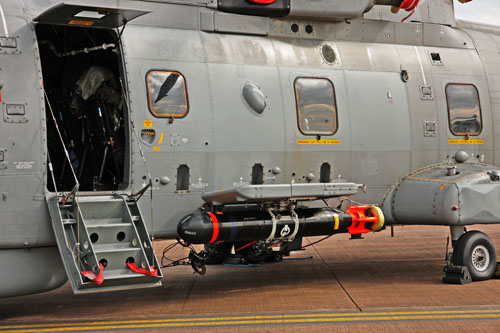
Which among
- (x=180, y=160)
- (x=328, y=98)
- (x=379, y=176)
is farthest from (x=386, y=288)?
(x=180, y=160)

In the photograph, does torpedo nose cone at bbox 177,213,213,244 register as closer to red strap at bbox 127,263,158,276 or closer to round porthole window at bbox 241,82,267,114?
red strap at bbox 127,263,158,276

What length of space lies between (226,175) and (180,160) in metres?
0.73

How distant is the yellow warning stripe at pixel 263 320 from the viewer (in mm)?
8406

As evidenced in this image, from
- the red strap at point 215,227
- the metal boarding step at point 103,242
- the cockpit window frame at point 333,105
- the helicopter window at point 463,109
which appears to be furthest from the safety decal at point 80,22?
the helicopter window at point 463,109

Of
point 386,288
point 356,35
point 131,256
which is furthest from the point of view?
point 356,35

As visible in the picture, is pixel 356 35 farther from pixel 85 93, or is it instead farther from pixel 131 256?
pixel 131 256

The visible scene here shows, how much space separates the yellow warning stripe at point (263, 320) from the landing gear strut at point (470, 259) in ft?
6.04

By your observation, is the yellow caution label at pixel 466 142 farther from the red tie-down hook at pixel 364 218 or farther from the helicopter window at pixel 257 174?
the helicopter window at pixel 257 174

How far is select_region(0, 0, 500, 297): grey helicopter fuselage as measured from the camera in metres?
8.46

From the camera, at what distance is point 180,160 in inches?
374

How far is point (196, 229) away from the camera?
884 centimetres

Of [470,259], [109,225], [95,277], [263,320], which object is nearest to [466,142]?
[470,259]

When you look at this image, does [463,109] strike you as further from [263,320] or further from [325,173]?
[263,320]

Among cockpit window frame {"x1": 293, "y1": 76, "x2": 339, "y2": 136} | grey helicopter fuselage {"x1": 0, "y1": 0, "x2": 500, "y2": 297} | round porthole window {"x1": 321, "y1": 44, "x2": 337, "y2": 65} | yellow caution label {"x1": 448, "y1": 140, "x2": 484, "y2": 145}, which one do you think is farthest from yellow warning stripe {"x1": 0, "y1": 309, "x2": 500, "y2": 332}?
round porthole window {"x1": 321, "y1": 44, "x2": 337, "y2": 65}
